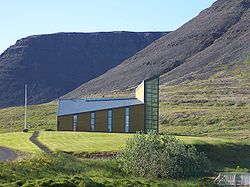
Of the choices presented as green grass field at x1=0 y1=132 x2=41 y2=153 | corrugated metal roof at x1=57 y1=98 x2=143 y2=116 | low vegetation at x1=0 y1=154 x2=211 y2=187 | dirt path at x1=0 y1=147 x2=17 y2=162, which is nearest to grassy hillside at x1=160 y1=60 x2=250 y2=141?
corrugated metal roof at x1=57 y1=98 x2=143 y2=116

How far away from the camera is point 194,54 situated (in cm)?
15375

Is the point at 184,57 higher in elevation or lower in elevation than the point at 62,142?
higher

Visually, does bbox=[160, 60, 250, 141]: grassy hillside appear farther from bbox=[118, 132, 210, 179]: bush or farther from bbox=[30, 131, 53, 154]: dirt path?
bbox=[118, 132, 210, 179]: bush

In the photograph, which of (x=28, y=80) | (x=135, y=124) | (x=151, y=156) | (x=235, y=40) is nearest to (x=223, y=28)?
(x=235, y=40)

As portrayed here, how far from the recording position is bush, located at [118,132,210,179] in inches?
1296

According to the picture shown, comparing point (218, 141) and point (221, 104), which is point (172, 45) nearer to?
point (221, 104)

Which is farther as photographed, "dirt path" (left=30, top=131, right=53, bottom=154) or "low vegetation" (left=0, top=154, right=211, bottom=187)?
"dirt path" (left=30, top=131, right=53, bottom=154)

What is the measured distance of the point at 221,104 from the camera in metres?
94.2

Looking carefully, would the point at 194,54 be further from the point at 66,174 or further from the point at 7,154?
the point at 66,174

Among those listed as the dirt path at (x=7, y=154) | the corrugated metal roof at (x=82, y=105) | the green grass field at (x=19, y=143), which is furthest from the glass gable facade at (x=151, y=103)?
the dirt path at (x=7, y=154)

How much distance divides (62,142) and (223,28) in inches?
5010

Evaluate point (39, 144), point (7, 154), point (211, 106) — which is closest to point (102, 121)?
point (39, 144)

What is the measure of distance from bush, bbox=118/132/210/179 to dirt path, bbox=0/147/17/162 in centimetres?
669

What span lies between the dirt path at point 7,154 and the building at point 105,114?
16100mm
